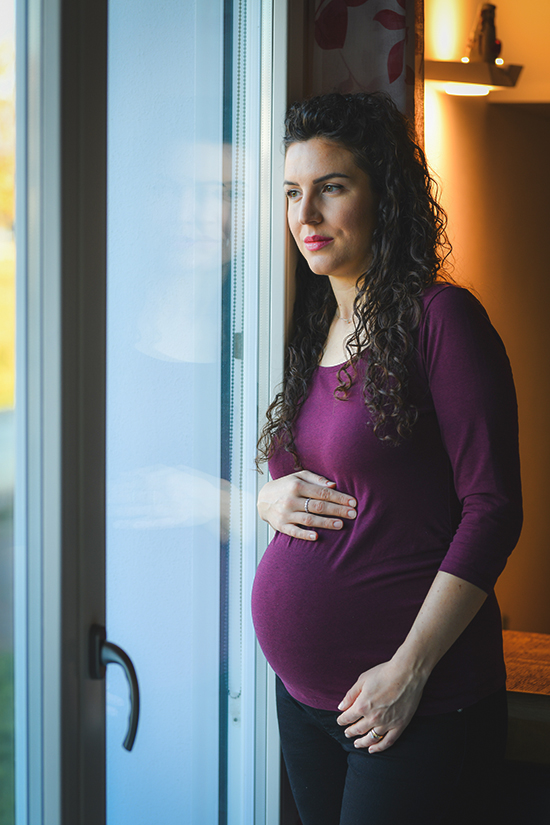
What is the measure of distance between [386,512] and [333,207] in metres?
0.51

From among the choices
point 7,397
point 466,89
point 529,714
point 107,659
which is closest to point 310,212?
point 7,397

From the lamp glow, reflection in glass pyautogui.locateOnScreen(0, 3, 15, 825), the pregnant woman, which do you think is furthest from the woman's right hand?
the lamp glow

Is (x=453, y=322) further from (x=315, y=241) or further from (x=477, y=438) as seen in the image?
(x=315, y=241)

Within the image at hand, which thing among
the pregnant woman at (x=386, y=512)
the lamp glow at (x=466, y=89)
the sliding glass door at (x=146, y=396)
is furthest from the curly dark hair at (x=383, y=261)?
the lamp glow at (x=466, y=89)

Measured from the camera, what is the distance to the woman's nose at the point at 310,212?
43.1 inches

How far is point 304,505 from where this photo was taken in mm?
1053

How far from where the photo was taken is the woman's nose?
3.59 feet

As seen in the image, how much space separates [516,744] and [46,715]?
1.41 meters

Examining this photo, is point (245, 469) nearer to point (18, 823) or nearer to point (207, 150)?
point (207, 150)

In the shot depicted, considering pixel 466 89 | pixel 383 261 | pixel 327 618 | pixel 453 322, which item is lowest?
pixel 327 618

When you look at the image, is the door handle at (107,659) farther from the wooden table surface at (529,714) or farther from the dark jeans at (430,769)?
the wooden table surface at (529,714)

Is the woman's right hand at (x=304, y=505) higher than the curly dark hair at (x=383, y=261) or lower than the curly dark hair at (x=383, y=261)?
lower

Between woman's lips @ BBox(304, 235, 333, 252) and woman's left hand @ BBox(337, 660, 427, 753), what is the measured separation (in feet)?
2.16

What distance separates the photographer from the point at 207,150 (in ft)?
3.59
